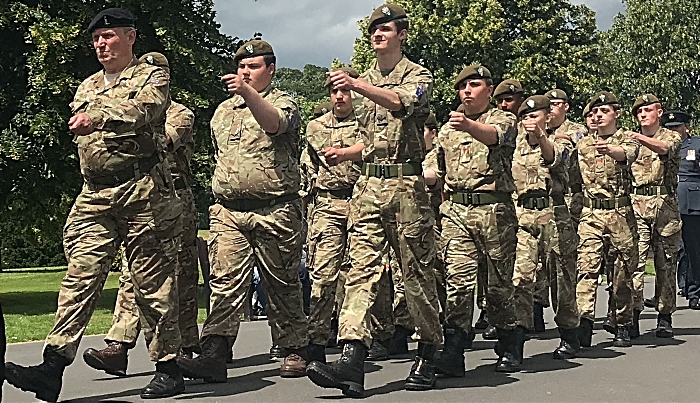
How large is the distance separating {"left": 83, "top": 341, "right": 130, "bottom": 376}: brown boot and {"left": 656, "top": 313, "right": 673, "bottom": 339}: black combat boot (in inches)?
227

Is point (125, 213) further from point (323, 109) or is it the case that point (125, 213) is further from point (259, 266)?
point (323, 109)

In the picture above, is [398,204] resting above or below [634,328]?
above

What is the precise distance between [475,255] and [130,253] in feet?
8.54

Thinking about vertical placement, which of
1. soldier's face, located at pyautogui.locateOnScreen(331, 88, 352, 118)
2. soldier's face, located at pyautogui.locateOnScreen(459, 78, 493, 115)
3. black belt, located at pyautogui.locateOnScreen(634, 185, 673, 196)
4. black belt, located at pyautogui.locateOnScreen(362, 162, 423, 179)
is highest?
soldier's face, located at pyautogui.locateOnScreen(331, 88, 352, 118)

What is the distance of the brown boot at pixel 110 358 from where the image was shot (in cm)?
755

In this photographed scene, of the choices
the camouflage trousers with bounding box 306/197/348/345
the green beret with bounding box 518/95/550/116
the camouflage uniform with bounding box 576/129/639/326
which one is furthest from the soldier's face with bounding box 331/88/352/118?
the camouflage uniform with bounding box 576/129/639/326

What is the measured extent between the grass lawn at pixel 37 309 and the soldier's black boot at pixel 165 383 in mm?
4193

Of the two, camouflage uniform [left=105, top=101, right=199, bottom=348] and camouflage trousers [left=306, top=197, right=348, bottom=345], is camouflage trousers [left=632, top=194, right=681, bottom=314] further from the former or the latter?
camouflage uniform [left=105, top=101, right=199, bottom=348]

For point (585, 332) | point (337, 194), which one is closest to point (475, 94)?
point (337, 194)

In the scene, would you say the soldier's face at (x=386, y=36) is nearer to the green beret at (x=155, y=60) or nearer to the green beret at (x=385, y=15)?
the green beret at (x=385, y=15)

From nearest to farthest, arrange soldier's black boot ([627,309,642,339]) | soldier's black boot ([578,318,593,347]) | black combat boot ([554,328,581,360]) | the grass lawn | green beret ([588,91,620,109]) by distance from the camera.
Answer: black combat boot ([554,328,581,360]) < soldier's black boot ([578,318,593,347]) < green beret ([588,91,620,109]) < soldier's black boot ([627,309,642,339]) < the grass lawn

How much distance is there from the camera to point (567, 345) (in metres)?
9.39

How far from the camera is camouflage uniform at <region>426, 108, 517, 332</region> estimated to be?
803 cm

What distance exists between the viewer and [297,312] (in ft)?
26.1
